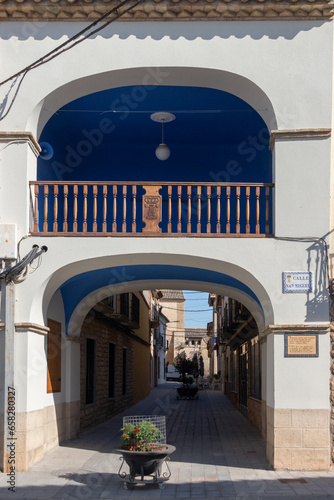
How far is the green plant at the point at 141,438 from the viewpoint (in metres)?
7.97

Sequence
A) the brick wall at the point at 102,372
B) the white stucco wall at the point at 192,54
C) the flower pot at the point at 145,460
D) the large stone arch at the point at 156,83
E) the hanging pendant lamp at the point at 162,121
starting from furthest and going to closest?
the brick wall at the point at 102,372, the hanging pendant lamp at the point at 162,121, the large stone arch at the point at 156,83, the white stucco wall at the point at 192,54, the flower pot at the point at 145,460

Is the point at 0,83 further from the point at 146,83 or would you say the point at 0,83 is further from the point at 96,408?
the point at 96,408

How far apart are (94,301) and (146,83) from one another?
15.1 feet

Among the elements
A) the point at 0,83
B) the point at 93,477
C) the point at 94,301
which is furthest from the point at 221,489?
the point at 0,83

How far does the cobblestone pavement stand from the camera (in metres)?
7.68

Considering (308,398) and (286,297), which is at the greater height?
(286,297)

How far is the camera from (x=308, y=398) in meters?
8.93

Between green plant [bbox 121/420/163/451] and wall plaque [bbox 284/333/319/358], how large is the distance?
2.28 meters

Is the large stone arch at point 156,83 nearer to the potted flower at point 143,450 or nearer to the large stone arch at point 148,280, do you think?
the large stone arch at point 148,280

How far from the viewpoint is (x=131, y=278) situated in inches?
480

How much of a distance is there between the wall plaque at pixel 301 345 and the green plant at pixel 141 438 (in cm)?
228

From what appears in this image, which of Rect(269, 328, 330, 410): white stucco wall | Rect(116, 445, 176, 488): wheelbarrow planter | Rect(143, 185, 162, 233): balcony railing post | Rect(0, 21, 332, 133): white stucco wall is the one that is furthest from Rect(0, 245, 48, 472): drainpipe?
Rect(269, 328, 330, 410): white stucco wall

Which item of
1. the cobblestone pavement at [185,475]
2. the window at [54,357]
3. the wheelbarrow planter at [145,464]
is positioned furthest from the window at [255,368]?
the wheelbarrow planter at [145,464]

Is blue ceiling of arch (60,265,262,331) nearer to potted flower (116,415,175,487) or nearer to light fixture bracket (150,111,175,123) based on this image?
light fixture bracket (150,111,175,123)
